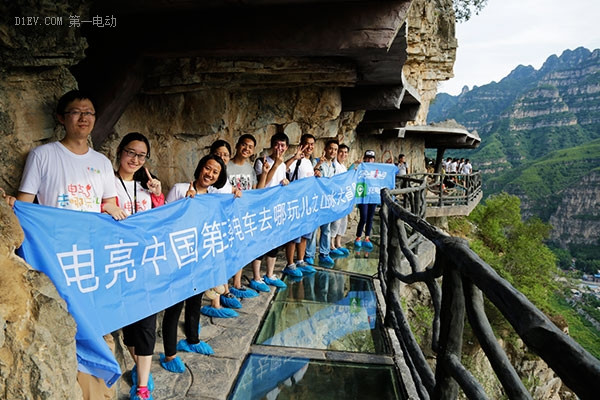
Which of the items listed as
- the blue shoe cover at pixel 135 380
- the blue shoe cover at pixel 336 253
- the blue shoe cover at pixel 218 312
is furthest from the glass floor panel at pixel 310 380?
the blue shoe cover at pixel 336 253

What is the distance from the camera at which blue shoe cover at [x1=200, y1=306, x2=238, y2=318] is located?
A: 12.4ft

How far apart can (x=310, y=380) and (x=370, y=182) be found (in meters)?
4.37

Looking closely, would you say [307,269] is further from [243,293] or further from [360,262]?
[243,293]

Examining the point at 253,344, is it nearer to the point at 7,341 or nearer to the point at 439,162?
the point at 7,341

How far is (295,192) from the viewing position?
467 cm

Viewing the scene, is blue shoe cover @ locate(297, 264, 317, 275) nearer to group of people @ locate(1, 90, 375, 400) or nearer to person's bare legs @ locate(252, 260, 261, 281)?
person's bare legs @ locate(252, 260, 261, 281)

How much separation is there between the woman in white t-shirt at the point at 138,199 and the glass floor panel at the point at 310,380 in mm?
657

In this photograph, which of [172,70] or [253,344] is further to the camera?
[172,70]

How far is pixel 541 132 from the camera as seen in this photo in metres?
92.7

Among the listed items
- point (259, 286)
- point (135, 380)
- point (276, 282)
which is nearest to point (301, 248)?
point (276, 282)

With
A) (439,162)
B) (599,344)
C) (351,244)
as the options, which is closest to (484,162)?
(599,344)

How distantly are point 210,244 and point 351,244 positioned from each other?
440cm

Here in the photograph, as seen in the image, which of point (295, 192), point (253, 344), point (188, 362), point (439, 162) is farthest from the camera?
point (439, 162)

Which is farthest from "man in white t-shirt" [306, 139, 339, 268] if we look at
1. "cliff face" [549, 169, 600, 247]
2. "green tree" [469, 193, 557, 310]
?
"cliff face" [549, 169, 600, 247]
